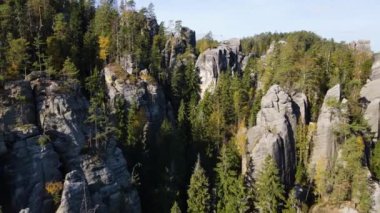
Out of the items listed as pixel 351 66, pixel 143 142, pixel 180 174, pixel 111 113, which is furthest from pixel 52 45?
pixel 351 66

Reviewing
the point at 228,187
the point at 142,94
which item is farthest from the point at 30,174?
the point at 142,94

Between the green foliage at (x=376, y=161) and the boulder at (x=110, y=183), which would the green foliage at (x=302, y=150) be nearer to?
the green foliage at (x=376, y=161)

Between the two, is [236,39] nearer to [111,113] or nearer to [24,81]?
[111,113]

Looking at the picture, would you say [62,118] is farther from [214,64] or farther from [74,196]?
[214,64]

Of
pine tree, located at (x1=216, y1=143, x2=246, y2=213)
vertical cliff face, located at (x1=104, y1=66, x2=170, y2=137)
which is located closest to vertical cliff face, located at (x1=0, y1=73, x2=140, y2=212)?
pine tree, located at (x1=216, y1=143, x2=246, y2=213)

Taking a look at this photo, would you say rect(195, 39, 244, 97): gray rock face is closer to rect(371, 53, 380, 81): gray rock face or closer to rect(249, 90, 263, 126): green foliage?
rect(249, 90, 263, 126): green foliage

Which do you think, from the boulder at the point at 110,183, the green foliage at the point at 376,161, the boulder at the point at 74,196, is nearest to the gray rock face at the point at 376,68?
the green foliage at the point at 376,161
